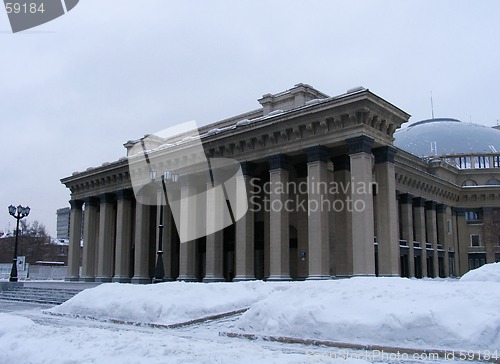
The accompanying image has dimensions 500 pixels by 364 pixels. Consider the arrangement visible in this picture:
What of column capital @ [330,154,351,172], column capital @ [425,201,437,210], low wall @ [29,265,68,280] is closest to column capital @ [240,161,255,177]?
column capital @ [330,154,351,172]

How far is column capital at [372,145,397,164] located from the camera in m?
28.0

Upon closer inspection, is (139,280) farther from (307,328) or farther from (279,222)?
(307,328)

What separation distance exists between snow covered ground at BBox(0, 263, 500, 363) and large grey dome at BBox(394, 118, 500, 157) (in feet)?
165

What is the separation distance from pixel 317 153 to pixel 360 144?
8.71 ft

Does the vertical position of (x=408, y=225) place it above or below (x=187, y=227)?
above

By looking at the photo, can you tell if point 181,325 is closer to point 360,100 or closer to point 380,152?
point 360,100

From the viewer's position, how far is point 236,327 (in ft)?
47.3

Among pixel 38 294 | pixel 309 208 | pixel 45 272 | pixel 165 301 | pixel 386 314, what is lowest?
pixel 38 294

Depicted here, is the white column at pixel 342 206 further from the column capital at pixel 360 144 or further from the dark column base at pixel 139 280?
the dark column base at pixel 139 280

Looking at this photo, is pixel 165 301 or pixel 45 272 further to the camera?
pixel 45 272

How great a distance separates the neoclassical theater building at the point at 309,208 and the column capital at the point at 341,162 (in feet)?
0.21

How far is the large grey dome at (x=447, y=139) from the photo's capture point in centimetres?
6394

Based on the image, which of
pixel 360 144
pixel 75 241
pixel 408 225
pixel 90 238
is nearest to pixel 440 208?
pixel 408 225

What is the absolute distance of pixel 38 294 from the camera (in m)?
30.8
